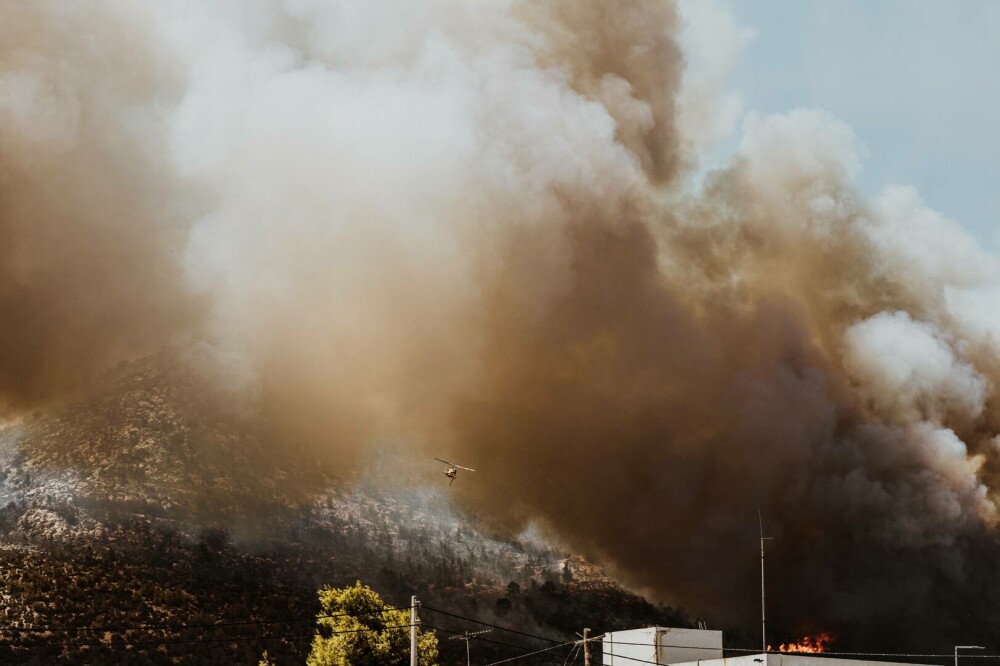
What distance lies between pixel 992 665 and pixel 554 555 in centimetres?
5473

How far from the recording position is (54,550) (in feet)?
367

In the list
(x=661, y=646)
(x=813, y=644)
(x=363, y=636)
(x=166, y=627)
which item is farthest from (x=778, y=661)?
(x=813, y=644)

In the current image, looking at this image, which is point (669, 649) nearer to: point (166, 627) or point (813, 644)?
point (166, 627)

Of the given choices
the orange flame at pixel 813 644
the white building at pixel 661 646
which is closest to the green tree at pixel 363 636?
the white building at pixel 661 646

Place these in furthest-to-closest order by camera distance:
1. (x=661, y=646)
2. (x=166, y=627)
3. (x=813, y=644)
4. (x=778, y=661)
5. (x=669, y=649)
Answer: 1. (x=813, y=644)
2. (x=166, y=627)
3. (x=669, y=649)
4. (x=661, y=646)
5. (x=778, y=661)

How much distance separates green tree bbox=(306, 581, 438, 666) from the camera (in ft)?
234

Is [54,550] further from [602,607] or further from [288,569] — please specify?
[602,607]

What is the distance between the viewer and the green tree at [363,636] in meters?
71.4

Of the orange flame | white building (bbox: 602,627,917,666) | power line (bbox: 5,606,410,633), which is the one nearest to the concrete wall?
white building (bbox: 602,627,917,666)

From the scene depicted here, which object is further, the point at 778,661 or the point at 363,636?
the point at 363,636

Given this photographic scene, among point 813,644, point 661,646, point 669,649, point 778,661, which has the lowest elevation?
point 778,661

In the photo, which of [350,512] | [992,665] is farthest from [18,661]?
[992,665]

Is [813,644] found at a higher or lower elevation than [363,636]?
higher

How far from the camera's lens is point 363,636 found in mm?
72938
